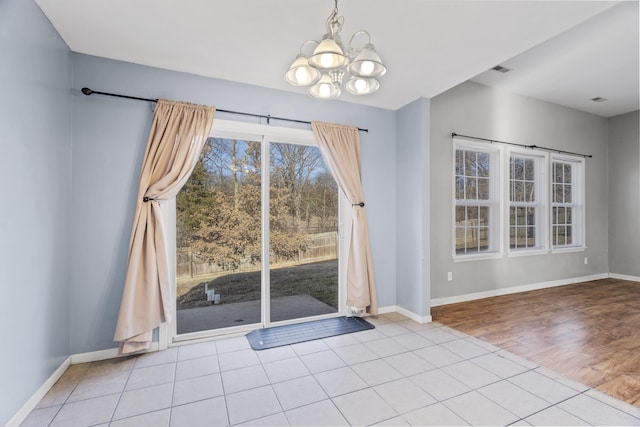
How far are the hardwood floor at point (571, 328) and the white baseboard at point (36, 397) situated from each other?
3576mm

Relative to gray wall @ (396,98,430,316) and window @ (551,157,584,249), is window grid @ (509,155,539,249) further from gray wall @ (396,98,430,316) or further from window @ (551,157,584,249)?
gray wall @ (396,98,430,316)

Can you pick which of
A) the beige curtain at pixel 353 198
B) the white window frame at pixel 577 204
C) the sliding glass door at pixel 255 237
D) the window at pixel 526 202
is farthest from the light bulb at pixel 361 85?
the white window frame at pixel 577 204

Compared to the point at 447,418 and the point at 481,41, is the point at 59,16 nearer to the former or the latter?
the point at 481,41

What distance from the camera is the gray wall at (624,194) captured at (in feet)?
17.7

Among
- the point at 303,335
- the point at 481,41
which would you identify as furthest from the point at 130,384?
the point at 481,41

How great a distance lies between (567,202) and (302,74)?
579 centimetres

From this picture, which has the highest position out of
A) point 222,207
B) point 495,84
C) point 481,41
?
point 495,84

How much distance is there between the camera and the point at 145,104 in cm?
279

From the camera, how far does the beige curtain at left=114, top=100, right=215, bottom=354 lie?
8.45ft

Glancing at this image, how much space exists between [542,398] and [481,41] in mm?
2655

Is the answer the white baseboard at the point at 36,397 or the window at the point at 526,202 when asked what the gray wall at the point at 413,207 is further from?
the white baseboard at the point at 36,397

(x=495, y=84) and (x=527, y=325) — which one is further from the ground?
(x=495, y=84)

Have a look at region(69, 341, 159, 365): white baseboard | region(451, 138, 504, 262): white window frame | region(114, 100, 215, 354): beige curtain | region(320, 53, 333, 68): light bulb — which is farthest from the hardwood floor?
region(69, 341, 159, 365): white baseboard

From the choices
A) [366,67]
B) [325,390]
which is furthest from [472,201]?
[325,390]
